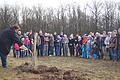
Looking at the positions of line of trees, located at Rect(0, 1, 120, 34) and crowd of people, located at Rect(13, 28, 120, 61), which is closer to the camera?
crowd of people, located at Rect(13, 28, 120, 61)

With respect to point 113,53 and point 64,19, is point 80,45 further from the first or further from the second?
point 64,19

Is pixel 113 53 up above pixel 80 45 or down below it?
below

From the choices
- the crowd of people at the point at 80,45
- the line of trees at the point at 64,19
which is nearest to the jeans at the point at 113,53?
the crowd of people at the point at 80,45

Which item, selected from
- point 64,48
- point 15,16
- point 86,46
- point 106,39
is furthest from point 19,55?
point 15,16

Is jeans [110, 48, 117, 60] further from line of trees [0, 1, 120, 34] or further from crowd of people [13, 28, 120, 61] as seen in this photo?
line of trees [0, 1, 120, 34]

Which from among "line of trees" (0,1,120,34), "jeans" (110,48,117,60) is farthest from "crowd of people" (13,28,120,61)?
"line of trees" (0,1,120,34)

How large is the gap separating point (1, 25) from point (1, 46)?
44.6 m

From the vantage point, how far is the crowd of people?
14578mm

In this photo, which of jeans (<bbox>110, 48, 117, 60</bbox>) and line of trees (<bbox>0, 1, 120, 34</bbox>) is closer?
jeans (<bbox>110, 48, 117, 60</bbox>)

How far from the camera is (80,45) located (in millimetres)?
17328

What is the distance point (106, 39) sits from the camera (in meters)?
15.0

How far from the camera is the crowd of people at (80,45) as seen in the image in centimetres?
1458

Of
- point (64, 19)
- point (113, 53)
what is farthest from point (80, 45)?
point (64, 19)

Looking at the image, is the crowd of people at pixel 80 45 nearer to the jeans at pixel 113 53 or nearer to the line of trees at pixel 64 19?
the jeans at pixel 113 53
